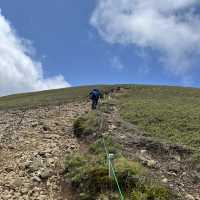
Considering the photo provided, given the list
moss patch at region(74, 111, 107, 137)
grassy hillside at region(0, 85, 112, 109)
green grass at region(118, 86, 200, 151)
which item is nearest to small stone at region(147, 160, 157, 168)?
green grass at region(118, 86, 200, 151)

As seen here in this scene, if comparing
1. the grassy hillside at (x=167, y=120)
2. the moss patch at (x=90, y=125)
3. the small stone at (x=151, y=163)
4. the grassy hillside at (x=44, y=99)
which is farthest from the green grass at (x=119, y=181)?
the grassy hillside at (x=44, y=99)

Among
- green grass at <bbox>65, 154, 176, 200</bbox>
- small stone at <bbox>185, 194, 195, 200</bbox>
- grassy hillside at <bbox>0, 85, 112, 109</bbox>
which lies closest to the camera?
green grass at <bbox>65, 154, 176, 200</bbox>

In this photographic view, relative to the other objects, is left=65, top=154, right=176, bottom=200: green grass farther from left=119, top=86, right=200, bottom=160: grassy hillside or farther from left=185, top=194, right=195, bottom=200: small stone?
left=119, top=86, right=200, bottom=160: grassy hillside

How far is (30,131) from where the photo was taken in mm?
27062

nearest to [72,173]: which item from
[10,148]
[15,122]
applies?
[10,148]

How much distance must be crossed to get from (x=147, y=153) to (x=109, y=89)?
36.0 metres

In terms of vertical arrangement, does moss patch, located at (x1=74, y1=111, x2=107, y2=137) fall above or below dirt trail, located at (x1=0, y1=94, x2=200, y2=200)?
above

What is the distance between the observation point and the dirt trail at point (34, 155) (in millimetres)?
16312

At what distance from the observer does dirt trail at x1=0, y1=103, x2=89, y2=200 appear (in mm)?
16312

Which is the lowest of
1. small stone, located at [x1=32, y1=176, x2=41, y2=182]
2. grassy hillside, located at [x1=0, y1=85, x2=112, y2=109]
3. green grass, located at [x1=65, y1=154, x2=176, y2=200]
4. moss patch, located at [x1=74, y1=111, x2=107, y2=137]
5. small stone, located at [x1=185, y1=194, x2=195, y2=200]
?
small stone, located at [x1=32, y1=176, x2=41, y2=182]

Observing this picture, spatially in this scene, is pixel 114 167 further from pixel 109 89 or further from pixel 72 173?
pixel 109 89

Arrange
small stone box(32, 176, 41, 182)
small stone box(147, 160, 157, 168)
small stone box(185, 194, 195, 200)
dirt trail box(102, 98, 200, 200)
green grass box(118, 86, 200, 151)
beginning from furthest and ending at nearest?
green grass box(118, 86, 200, 151) < small stone box(147, 160, 157, 168) < small stone box(32, 176, 41, 182) < dirt trail box(102, 98, 200, 200) < small stone box(185, 194, 195, 200)

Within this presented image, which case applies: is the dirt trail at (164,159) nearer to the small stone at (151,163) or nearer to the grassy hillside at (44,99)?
the small stone at (151,163)

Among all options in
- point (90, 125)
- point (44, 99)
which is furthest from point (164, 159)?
point (44, 99)
